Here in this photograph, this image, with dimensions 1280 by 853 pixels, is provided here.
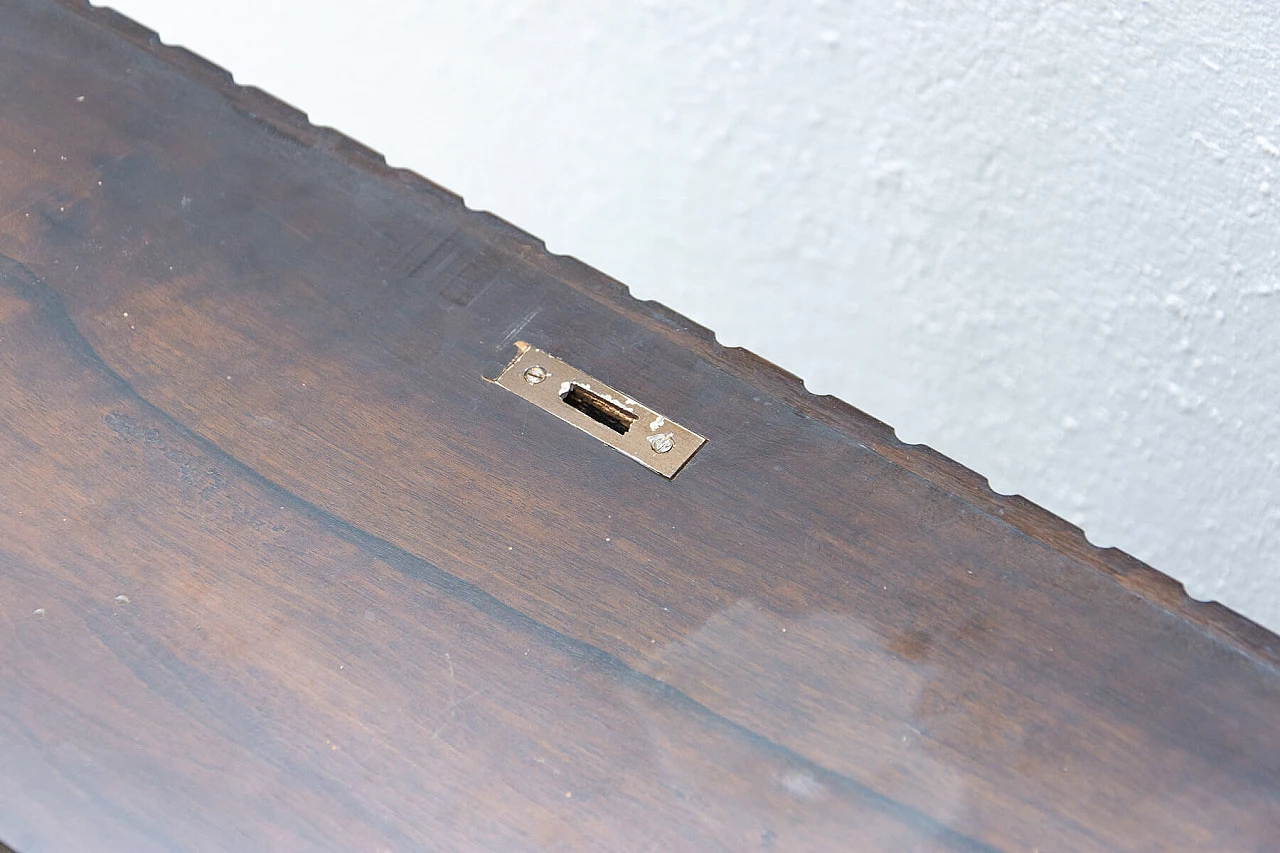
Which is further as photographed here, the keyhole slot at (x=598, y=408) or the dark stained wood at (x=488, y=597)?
the keyhole slot at (x=598, y=408)

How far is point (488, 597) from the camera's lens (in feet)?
1.93

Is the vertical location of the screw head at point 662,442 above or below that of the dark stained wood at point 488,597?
above

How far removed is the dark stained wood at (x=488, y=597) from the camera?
528mm

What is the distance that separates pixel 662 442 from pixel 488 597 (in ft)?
0.42

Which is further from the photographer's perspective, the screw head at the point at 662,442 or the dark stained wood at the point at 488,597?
the screw head at the point at 662,442

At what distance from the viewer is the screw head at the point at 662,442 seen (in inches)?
25.3

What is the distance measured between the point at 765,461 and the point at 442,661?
20cm

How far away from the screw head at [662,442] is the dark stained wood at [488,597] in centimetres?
2

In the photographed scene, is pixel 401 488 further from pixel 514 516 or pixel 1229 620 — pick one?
pixel 1229 620

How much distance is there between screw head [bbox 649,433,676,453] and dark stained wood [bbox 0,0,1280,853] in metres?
0.02

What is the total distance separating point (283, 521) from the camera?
610mm

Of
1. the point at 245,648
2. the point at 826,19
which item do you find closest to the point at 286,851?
the point at 245,648

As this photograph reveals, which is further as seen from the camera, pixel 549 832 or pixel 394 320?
pixel 394 320

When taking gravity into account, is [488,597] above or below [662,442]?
below
